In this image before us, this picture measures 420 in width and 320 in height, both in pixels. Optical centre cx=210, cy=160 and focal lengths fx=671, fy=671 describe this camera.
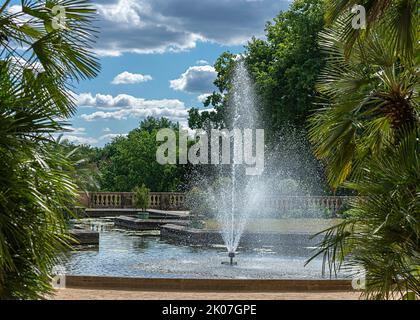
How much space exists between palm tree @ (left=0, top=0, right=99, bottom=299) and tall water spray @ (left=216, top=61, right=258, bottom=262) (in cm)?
960

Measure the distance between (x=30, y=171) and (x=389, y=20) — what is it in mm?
4459

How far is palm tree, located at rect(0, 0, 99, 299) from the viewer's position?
16.4 feet

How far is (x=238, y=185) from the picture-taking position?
29547 mm

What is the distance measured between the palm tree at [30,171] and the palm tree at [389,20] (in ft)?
10.6

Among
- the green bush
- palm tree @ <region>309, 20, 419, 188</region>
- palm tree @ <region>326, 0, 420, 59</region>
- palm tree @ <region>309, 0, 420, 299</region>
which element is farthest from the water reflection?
the green bush

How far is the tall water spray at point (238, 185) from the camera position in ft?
70.8

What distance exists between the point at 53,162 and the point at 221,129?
34.5 meters

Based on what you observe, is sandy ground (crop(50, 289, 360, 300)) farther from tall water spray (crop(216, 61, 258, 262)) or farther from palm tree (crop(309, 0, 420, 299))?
tall water spray (crop(216, 61, 258, 262))

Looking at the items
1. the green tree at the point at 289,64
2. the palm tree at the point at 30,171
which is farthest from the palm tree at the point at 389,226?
the green tree at the point at 289,64

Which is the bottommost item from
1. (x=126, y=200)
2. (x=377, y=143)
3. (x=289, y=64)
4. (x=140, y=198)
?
(x=126, y=200)

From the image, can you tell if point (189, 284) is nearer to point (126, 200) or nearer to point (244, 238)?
point (244, 238)

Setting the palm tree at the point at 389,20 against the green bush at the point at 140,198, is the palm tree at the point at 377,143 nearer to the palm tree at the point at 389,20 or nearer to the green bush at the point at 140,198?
the palm tree at the point at 389,20

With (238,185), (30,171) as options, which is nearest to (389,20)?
(30,171)
